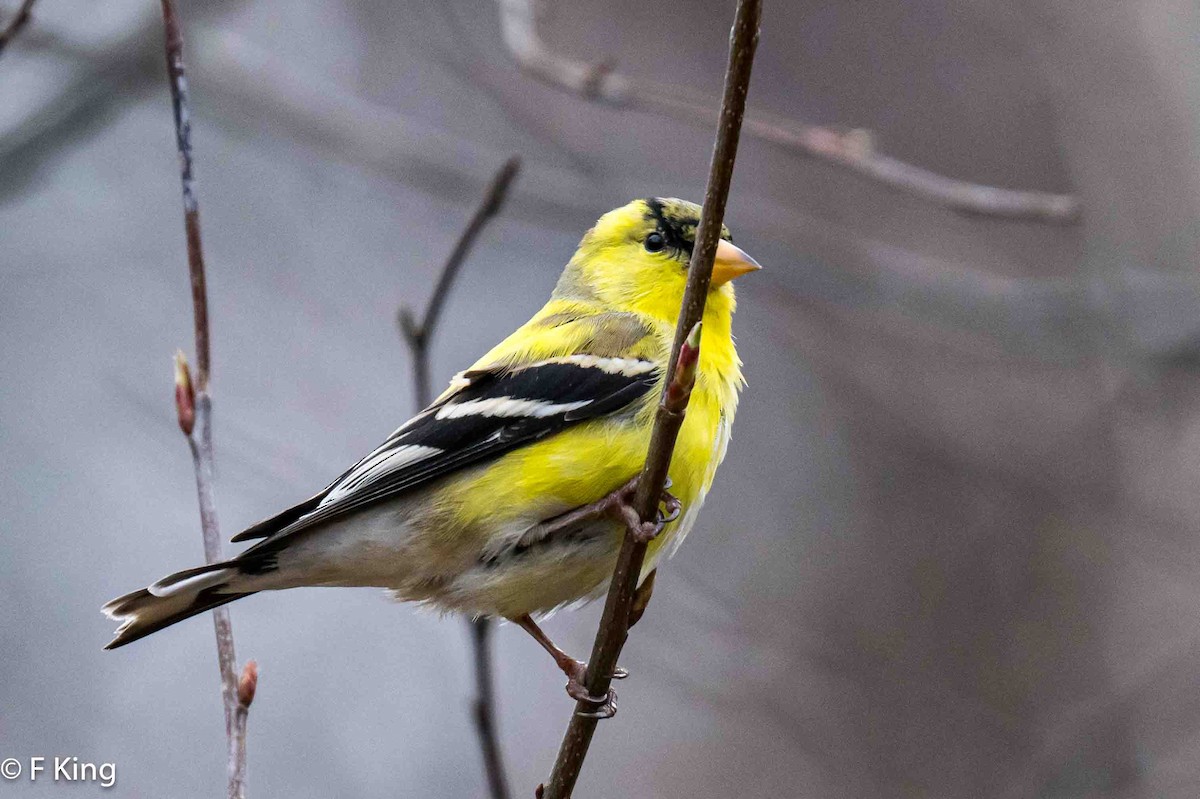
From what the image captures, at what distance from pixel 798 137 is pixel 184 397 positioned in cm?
233

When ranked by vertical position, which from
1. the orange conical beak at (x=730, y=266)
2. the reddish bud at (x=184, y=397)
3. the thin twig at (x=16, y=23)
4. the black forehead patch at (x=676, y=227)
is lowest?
the reddish bud at (x=184, y=397)

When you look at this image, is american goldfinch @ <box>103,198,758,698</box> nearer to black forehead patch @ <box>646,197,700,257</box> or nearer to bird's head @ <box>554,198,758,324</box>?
bird's head @ <box>554,198,758,324</box>

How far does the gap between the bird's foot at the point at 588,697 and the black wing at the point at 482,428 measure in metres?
0.65

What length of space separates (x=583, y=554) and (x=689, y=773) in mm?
4588

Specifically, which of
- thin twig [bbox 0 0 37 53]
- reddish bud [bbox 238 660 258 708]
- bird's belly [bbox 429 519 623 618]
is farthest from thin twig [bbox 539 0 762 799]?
thin twig [bbox 0 0 37 53]

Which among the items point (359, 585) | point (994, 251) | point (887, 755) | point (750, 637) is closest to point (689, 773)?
point (887, 755)

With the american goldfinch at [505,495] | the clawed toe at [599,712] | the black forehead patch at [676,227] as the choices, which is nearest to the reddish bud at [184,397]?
the american goldfinch at [505,495]

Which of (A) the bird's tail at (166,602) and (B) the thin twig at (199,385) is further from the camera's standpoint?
(A) the bird's tail at (166,602)

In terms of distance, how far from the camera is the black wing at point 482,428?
310 centimetres

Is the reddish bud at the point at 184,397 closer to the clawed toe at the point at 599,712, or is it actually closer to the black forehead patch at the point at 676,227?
the clawed toe at the point at 599,712

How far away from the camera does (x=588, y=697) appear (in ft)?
8.29

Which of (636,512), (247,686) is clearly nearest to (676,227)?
(636,512)

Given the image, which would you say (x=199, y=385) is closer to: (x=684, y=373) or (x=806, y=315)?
(x=684, y=373)

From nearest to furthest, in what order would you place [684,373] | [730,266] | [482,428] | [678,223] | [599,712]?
1. [684,373]
2. [599,712]
3. [482,428]
4. [730,266]
5. [678,223]
